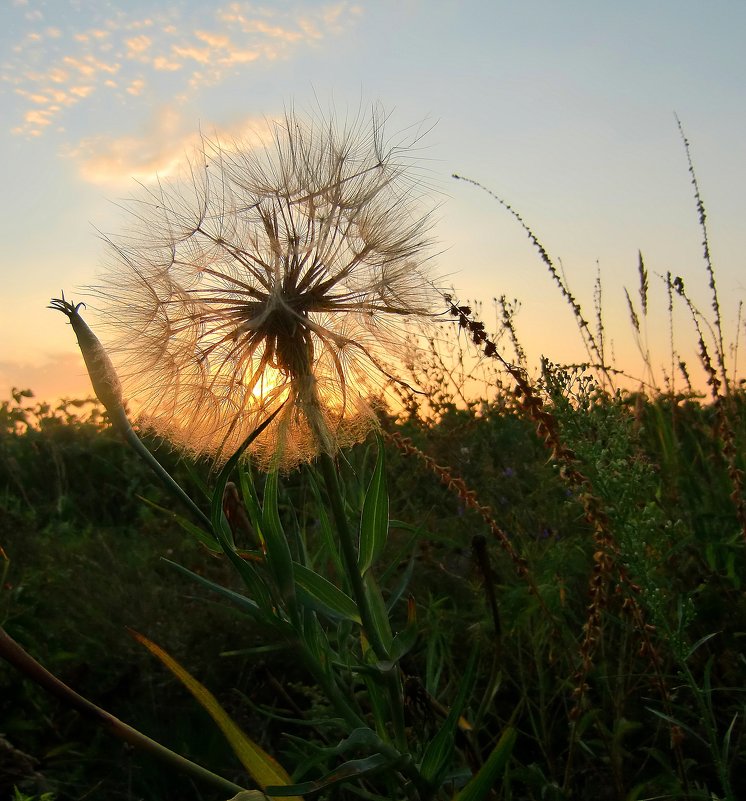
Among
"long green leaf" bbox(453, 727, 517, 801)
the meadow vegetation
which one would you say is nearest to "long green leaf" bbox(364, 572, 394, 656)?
the meadow vegetation

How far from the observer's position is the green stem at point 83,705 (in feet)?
4.12

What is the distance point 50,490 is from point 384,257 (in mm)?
5500

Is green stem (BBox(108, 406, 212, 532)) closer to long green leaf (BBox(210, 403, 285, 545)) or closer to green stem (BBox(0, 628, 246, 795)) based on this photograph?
long green leaf (BBox(210, 403, 285, 545))

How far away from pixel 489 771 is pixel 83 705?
78 cm

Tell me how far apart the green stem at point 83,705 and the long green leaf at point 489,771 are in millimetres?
459

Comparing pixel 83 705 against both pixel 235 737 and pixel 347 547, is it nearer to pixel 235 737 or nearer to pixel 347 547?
pixel 235 737

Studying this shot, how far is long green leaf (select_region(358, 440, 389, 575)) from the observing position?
176 centimetres

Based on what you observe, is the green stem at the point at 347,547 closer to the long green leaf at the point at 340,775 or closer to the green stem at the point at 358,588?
the green stem at the point at 358,588

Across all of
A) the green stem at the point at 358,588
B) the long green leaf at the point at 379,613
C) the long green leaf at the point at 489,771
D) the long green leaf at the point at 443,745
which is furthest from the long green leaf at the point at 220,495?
the long green leaf at the point at 489,771

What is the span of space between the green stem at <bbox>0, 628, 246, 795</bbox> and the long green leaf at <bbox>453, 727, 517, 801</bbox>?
459 millimetres

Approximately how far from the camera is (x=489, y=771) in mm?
1543

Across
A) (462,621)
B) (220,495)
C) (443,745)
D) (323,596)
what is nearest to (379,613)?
(323,596)

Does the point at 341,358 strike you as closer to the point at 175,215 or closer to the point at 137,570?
the point at 175,215

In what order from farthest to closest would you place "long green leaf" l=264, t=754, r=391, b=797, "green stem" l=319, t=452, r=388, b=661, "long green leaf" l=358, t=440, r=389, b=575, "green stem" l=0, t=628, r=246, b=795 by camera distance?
"long green leaf" l=358, t=440, r=389, b=575, "green stem" l=319, t=452, r=388, b=661, "long green leaf" l=264, t=754, r=391, b=797, "green stem" l=0, t=628, r=246, b=795
